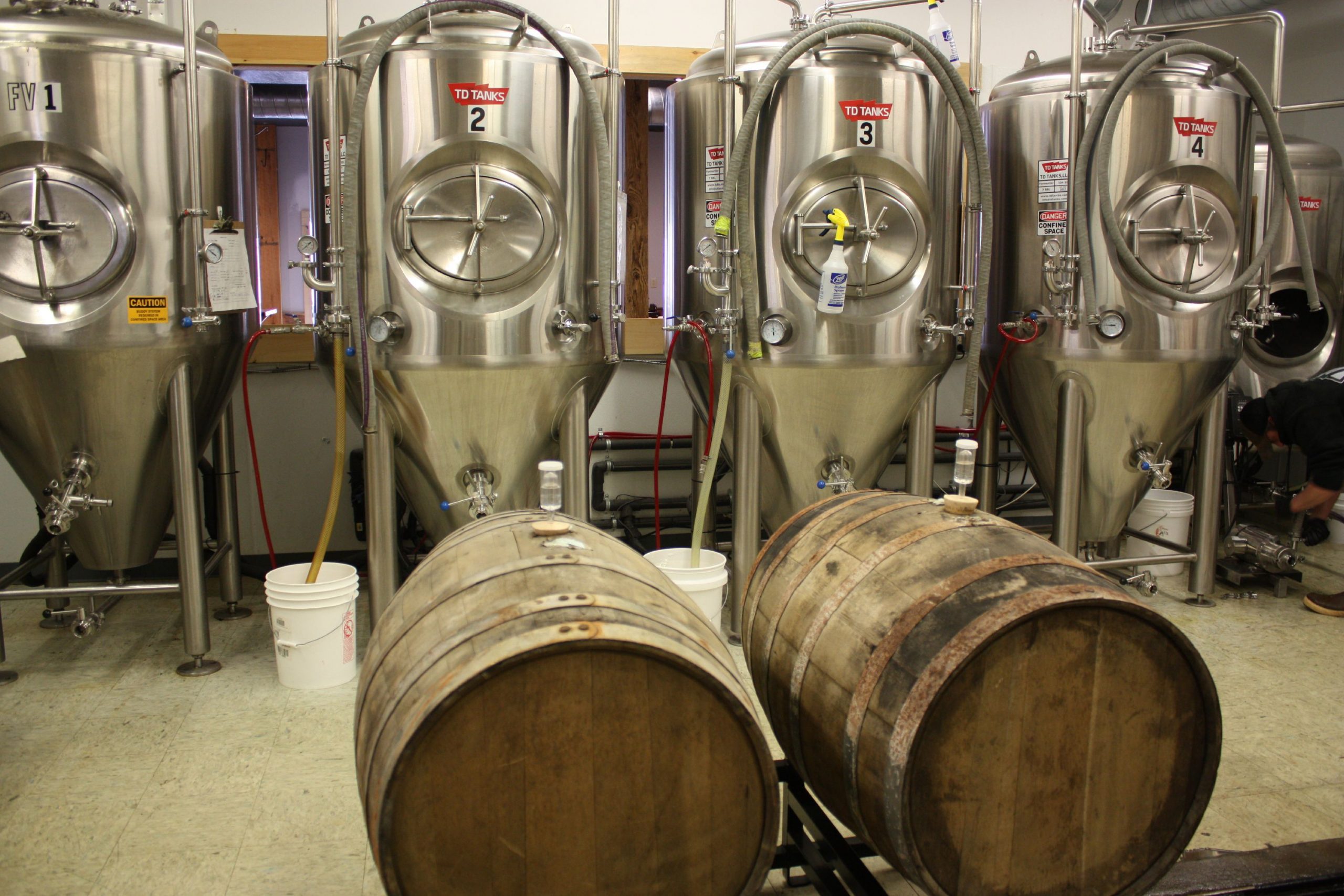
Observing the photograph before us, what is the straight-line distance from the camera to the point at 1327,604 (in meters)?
3.76

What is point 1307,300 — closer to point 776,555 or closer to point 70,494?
point 776,555

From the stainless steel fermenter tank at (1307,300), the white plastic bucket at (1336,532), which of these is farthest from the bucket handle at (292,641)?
the white plastic bucket at (1336,532)

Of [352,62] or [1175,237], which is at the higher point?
[352,62]

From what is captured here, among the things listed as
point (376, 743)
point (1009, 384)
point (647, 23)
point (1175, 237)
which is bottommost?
point (376, 743)

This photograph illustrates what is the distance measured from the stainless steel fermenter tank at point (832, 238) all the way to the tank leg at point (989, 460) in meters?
0.57

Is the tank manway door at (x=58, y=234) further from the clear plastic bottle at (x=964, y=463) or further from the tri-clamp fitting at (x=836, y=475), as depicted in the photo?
the clear plastic bottle at (x=964, y=463)

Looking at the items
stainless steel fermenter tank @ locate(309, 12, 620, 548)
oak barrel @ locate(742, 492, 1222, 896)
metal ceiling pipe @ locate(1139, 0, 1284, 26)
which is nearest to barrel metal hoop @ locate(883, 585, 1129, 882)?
oak barrel @ locate(742, 492, 1222, 896)

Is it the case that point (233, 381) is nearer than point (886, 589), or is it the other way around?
point (886, 589)

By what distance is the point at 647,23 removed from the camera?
4.29 metres

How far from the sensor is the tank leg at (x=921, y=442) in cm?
349

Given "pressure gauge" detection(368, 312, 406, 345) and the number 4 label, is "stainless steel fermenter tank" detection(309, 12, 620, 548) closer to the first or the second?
"pressure gauge" detection(368, 312, 406, 345)

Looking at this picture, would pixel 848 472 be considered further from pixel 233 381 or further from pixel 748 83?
pixel 233 381

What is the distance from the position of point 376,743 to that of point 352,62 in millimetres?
2325

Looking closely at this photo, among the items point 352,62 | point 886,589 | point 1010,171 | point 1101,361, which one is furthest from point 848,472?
point 352,62
